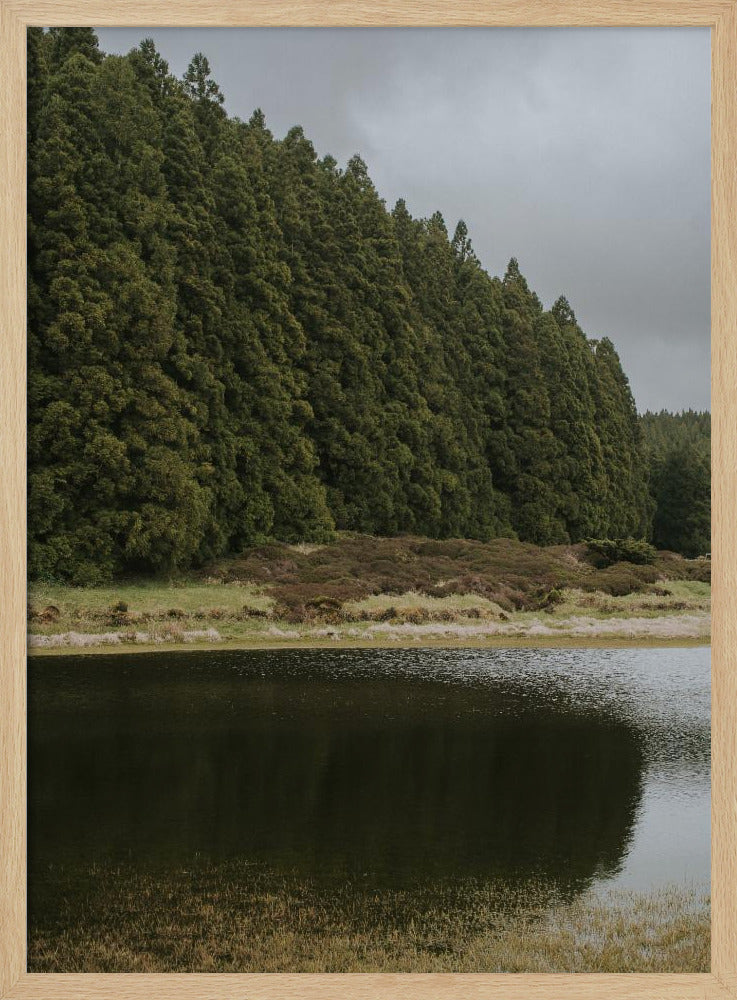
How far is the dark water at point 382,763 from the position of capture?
3.17 metres

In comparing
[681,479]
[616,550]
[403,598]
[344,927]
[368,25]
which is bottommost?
[344,927]

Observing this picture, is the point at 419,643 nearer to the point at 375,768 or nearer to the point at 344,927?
the point at 375,768

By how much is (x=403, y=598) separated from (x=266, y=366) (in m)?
1.31

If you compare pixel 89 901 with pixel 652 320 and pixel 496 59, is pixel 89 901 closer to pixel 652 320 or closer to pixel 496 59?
pixel 652 320

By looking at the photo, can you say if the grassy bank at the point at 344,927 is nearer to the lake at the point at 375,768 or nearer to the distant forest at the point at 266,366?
the lake at the point at 375,768

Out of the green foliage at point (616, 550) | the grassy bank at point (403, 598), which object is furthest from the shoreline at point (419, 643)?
the green foliage at point (616, 550)

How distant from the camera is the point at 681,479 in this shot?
11.6ft

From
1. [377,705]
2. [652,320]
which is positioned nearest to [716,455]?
[652,320]

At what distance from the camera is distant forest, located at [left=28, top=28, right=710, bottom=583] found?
11.7 ft

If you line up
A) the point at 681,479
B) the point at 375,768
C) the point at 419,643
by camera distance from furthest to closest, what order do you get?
the point at 419,643 → the point at 681,479 → the point at 375,768

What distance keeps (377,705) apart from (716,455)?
1614 millimetres

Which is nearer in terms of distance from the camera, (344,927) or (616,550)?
(344,927)

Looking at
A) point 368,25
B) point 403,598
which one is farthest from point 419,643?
point 368,25

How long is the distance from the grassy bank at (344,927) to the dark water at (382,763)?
73mm
